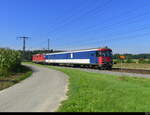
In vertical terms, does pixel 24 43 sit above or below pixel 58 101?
above

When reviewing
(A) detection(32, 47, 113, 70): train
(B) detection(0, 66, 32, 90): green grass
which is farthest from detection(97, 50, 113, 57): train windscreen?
(B) detection(0, 66, 32, 90): green grass

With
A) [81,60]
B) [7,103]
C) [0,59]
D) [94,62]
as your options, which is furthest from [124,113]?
[81,60]

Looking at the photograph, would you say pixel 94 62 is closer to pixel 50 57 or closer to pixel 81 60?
pixel 81 60

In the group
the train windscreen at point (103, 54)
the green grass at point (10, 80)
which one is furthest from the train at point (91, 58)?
the green grass at point (10, 80)

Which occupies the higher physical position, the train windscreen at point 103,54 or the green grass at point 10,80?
the train windscreen at point 103,54

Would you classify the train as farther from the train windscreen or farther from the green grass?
the green grass

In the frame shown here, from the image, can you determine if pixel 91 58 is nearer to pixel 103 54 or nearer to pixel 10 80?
pixel 103 54

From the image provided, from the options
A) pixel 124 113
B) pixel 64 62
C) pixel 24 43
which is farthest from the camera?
pixel 24 43

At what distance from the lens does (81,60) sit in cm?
4125

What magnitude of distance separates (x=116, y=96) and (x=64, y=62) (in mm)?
41010

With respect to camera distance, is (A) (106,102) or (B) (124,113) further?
(A) (106,102)

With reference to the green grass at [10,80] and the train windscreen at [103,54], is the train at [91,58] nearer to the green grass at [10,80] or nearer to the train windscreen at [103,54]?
the train windscreen at [103,54]

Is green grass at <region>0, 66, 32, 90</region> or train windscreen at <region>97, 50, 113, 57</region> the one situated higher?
train windscreen at <region>97, 50, 113, 57</region>

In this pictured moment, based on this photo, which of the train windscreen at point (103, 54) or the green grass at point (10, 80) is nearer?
the green grass at point (10, 80)
